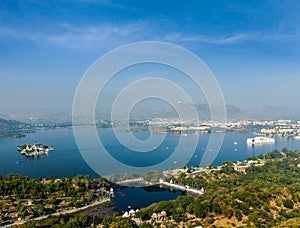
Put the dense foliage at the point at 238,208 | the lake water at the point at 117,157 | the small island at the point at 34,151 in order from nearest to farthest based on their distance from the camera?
the dense foliage at the point at 238,208
the lake water at the point at 117,157
the small island at the point at 34,151

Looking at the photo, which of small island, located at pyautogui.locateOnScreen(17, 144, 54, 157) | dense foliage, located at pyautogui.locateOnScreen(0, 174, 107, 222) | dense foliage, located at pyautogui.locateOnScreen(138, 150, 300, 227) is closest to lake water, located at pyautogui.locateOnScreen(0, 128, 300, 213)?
small island, located at pyautogui.locateOnScreen(17, 144, 54, 157)

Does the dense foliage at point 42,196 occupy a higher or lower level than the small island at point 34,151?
lower

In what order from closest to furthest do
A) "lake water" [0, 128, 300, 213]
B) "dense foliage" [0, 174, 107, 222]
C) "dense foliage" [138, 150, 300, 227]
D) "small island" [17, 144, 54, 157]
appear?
"dense foliage" [138, 150, 300, 227] < "lake water" [0, 128, 300, 213] < "dense foliage" [0, 174, 107, 222] < "small island" [17, 144, 54, 157]

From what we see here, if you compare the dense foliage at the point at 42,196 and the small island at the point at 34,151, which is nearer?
the dense foliage at the point at 42,196

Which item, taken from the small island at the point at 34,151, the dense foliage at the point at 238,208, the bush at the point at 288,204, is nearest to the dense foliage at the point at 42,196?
the dense foliage at the point at 238,208

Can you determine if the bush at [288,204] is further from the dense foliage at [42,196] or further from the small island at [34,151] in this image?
the small island at [34,151]

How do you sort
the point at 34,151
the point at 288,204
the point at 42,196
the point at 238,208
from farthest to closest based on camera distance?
the point at 34,151 → the point at 42,196 → the point at 288,204 → the point at 238,208

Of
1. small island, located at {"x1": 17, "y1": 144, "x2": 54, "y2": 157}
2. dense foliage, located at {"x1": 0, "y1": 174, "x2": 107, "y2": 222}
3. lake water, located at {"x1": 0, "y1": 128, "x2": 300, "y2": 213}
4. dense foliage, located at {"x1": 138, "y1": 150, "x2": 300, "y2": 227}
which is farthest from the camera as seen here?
small island, located at {"x1": 17, "y1": 144, "x2": 54, "y2": 157}

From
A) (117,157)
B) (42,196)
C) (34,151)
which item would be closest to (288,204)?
(117,157)

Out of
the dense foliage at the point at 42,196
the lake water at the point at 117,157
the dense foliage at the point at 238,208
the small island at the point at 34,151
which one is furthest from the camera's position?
the small island at the point at 34,151

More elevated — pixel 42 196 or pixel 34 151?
pixel 34 151

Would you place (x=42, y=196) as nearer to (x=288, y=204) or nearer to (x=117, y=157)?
(x=117, y=157)

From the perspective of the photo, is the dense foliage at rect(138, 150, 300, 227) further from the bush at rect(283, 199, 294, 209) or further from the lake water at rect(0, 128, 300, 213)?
the lake water at rect(0, 128, 300, 213)

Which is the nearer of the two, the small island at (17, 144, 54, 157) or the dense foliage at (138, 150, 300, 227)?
the dense foliage at (138, 150, 300, 227)
